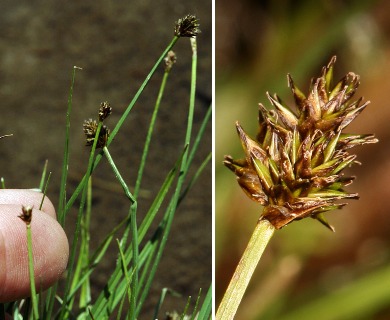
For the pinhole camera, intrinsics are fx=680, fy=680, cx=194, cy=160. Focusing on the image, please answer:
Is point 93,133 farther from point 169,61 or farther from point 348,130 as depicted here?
point 348,130

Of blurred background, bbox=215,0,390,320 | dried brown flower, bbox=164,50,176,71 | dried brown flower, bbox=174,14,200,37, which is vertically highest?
dried brown flower, bbox=174,14,200,37

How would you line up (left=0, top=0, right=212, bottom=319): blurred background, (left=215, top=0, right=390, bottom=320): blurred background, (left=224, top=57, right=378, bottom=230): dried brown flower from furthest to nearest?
(left=0, top=0, right=212, bottom=319): blurred background
(left=215, top=0, right=390, bottom=320): blurred background
(left=224, top=57, right=378, bottom=230): dried brown flower

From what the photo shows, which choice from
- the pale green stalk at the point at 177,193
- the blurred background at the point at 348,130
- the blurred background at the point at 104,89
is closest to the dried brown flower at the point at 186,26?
→ the pale green stalk at the point at 177,193

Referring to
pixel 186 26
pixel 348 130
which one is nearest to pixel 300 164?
pixel 186 26

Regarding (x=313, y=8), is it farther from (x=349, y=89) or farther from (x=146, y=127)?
(x=349, y=89)

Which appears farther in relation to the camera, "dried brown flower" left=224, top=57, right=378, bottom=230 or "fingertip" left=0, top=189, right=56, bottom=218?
"fingertip" left=0, top=189, right=56, bottom=218

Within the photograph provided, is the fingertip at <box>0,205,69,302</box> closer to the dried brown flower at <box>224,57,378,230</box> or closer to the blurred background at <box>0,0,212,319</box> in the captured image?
the dried brown flower at <box>224,57,378,230</box>

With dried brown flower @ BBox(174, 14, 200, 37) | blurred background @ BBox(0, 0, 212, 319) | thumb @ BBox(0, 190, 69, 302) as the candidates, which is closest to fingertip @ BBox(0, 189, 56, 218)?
thumb @ BBox(0, 190, 69, 302)

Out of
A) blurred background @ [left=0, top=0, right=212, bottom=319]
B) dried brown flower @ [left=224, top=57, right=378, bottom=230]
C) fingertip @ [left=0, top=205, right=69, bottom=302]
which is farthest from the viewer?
blurred background @ [left=0, top=0, right=212, bottom=319]
